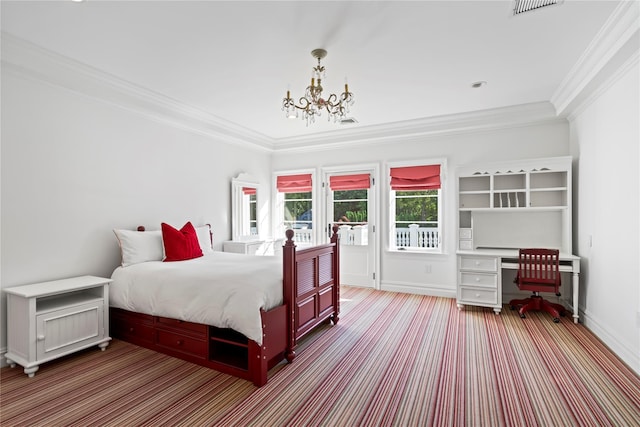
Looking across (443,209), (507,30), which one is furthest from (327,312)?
(507,30)

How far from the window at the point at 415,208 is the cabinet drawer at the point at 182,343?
349 centimetres

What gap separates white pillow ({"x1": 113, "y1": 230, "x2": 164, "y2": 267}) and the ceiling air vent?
3897 mm

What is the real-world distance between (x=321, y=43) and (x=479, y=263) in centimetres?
326

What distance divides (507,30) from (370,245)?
145 inches

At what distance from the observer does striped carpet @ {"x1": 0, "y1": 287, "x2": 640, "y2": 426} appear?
82.7 inches

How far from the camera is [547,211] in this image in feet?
14.6

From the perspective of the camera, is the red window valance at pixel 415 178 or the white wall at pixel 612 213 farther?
the red window valance at pixel 415 178

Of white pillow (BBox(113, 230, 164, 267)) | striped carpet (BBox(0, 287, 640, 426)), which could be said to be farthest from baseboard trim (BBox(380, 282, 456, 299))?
white pillow (BBox(113, 230, 164, 267))

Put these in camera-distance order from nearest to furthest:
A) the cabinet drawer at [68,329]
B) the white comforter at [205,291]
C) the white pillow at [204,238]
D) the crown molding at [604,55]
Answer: the crown molding at [604,55] < the white comforter at [205,291] < the cabinet drawer at [68,329] < the white pillow at [204,238]

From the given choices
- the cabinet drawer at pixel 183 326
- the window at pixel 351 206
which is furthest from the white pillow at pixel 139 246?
the window at pixel 351 206

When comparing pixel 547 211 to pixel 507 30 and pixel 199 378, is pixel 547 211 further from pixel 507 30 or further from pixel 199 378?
pixel 199 378

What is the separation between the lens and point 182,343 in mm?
2924

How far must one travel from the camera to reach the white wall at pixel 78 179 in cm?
287

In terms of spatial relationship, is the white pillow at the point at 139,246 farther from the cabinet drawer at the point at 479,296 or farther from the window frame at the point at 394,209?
the cabinet drawer at the point at 479,296
